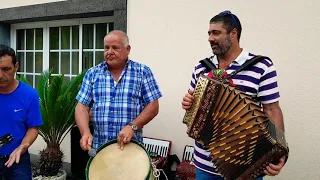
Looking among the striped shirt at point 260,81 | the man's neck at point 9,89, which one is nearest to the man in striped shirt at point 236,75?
the striped shirt at point 260,81

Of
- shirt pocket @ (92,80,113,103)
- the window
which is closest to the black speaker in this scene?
the window

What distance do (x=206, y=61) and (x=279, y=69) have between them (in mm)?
1499

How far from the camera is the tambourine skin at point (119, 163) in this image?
1993 mm

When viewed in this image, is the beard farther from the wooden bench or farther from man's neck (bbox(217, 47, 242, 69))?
the wooden bench

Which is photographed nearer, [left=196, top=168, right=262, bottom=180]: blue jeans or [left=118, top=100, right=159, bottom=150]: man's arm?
[left=196, top=168, right=262, bottom=180]: blue jeans

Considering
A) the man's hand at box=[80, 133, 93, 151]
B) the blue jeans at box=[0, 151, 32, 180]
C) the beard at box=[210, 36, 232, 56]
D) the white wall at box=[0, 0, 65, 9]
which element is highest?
the white wall at box=[0, 0, 65, 9]

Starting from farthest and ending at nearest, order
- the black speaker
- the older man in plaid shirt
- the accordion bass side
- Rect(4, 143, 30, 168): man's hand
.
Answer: the black speaker
the older man in plaid shirt
Rect(4, 143, 30, 168): man's hand
the accordion bass side

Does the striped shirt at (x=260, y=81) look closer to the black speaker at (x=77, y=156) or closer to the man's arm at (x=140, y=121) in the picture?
the man's arm at (x=140, y=121)

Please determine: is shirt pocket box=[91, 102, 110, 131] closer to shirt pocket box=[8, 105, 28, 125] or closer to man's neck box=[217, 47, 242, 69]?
shirt pocket box=[8, 105, 28, 125]

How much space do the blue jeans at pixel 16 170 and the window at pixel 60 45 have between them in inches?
106

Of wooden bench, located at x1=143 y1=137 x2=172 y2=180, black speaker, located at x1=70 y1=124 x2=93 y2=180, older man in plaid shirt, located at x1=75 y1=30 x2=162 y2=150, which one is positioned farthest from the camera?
black speaker, located at x1=70 y1=124 x2=93 y2=180

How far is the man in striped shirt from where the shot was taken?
1.82 metres

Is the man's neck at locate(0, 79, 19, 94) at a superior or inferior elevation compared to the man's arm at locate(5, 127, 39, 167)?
superior

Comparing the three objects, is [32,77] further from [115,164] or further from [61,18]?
[115,164]
